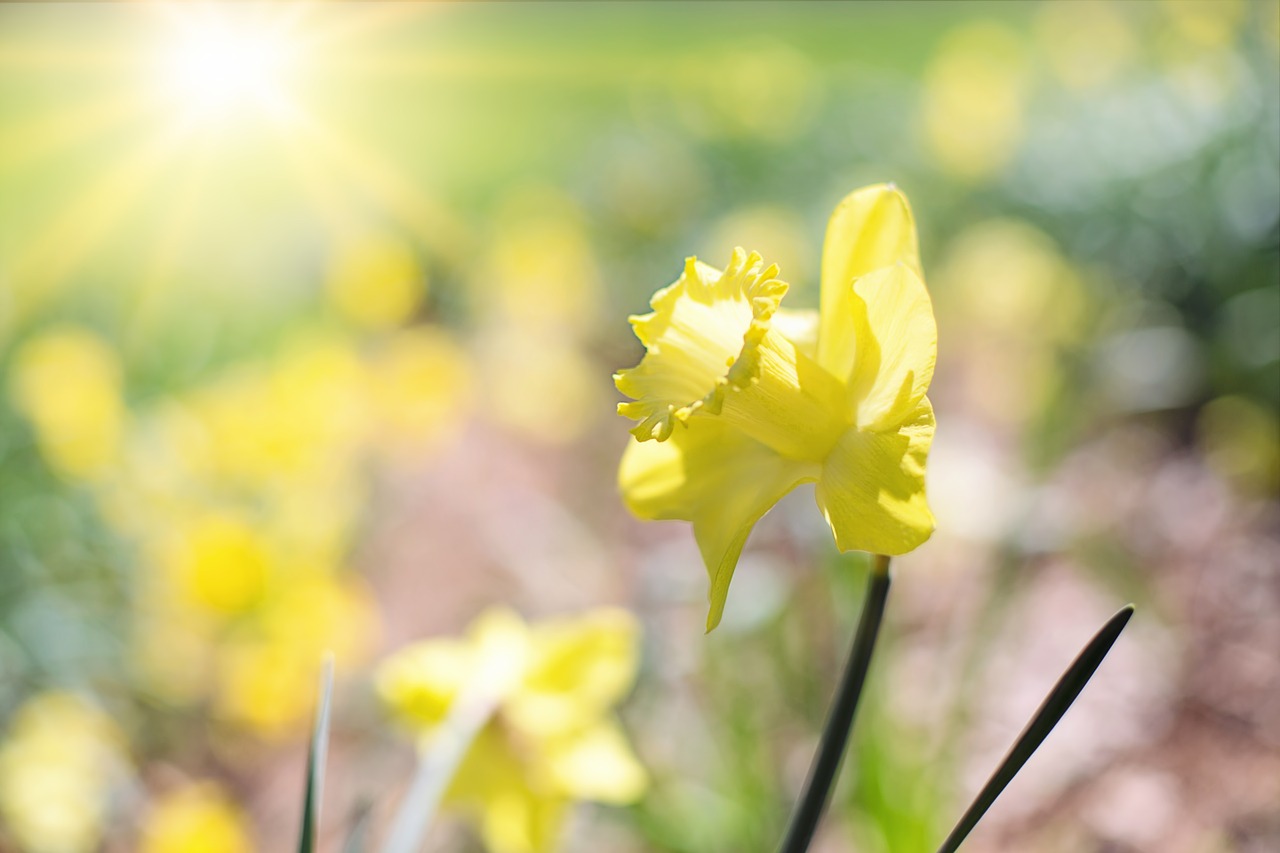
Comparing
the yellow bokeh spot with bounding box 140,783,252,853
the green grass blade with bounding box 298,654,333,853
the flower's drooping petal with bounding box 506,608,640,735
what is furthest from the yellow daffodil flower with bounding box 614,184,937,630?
the yellow bokeh spot with bounding box 140,783,252,853

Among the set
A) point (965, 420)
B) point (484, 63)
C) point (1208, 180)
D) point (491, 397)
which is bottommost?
point (965, 420)

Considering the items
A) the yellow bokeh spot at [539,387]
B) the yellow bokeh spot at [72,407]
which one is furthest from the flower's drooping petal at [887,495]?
the yellow bokeh spot at [539,387]

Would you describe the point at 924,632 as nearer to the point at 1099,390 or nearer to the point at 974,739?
the point at 974,739

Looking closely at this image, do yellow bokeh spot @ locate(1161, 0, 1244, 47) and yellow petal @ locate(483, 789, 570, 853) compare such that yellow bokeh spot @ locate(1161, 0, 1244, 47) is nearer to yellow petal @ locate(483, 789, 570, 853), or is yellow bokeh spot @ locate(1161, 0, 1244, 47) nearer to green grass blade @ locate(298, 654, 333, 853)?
yellow petal @ locate(483, 789, 570, 853)

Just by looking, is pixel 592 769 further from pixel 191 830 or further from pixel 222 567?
pixel 222 567

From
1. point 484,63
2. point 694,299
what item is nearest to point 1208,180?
point 694,299

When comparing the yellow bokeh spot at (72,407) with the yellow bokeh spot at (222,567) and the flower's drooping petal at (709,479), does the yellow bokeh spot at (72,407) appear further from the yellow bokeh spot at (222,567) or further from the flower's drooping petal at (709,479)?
the flower's drooping petal at (709,479)

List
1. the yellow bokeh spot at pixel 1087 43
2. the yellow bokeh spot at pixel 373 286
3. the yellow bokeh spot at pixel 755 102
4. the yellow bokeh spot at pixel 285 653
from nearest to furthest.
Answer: the yellow bokeh spot at pixel 285 653
the yellow bokeh spot at pixel 373 286
the yellow bokeh spot at pixel 1087 43
the yellow bokeh spot at pixel 755 102
